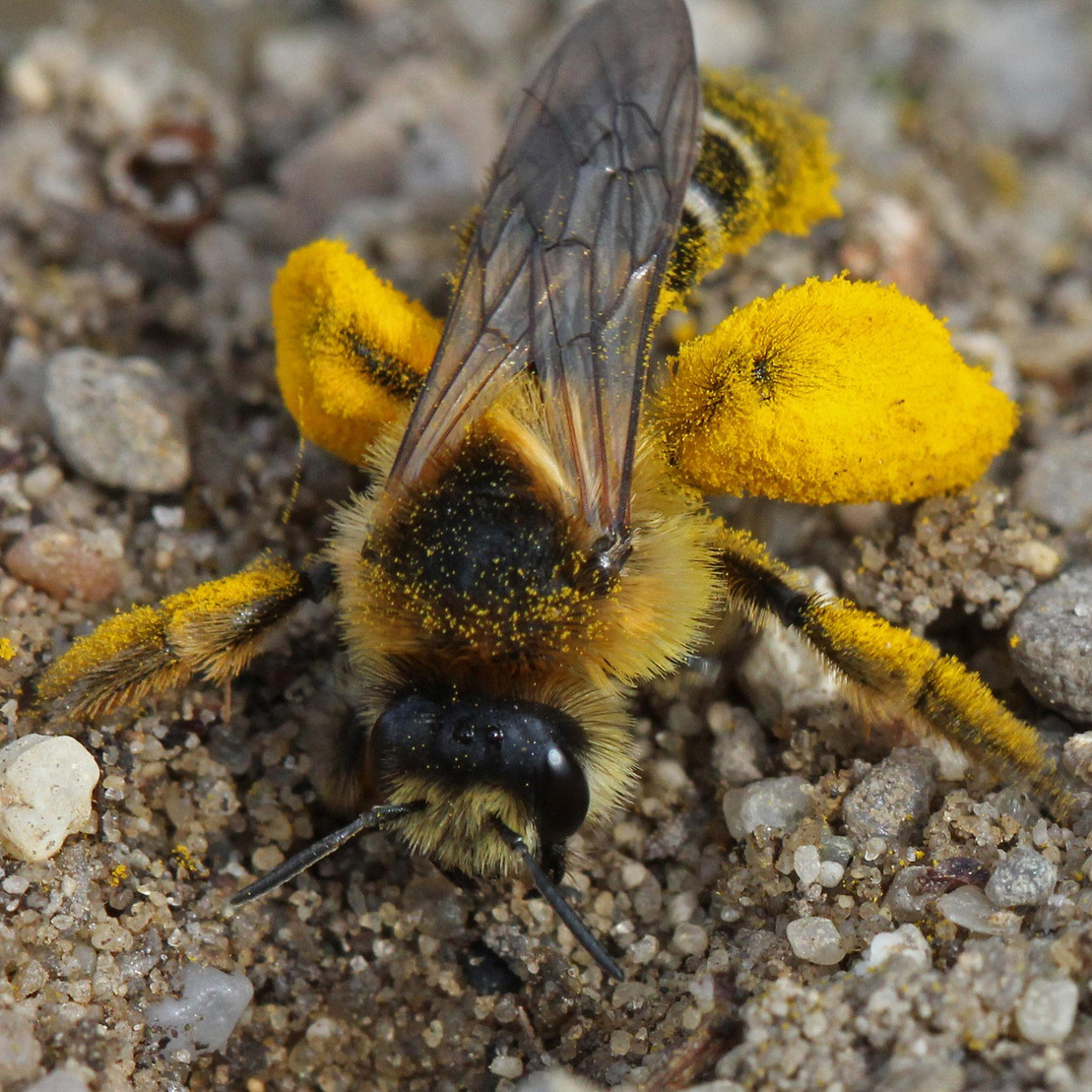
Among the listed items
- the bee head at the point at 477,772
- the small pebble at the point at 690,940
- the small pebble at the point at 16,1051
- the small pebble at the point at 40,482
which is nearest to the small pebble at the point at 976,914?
the small pebble at the point at 690,940

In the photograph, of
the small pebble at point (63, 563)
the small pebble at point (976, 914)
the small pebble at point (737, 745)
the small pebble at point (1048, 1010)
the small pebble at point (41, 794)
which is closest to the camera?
the small pebble at point (1048, 1010)

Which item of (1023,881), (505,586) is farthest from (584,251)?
(1023,881)

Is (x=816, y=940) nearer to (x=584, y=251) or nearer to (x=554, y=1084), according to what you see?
(x=554, y=1084)

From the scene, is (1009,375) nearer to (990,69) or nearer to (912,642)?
(912,642)

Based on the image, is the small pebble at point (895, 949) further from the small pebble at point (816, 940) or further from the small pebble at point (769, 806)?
the small pebble at point (769, 806)

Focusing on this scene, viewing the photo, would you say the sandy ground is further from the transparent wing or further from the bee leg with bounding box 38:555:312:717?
the transparent wing

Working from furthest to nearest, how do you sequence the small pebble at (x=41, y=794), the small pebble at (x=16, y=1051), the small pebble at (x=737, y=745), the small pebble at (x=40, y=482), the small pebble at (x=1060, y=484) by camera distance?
the small pebble at (x=40, y=482)
the small pebble at (x=1060, y=484)
the small pebble at (x=737, y=745)
the small pebble at (x=41, y=794)
the small pebble at (x=16, y=1051)
